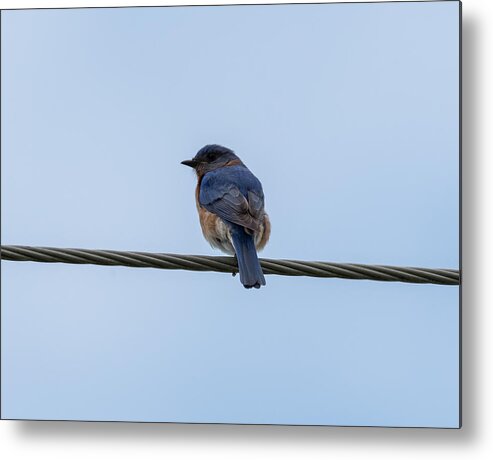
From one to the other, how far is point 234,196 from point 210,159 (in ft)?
1.38

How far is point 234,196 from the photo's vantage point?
4.36m

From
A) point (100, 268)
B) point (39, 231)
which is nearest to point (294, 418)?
point (100, 268)

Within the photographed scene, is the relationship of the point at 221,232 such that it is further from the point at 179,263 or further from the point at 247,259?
the point at 179,263

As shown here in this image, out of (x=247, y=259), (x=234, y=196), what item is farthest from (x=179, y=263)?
(x=234, y=196)

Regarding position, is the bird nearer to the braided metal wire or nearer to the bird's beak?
the bird's beak

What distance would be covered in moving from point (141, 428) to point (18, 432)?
465 mm

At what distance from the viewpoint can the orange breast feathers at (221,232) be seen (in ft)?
14.0

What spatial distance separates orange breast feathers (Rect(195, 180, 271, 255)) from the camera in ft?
14.0

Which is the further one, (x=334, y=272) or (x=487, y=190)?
(x=487, y=190)

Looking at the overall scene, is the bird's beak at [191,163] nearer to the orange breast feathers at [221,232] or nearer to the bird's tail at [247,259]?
the orange breast feathers at [221,232]

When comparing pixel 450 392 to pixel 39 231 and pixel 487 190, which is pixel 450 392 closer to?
pixel 487 190

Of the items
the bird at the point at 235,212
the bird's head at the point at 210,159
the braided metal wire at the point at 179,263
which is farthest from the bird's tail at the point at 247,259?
the bird's head at the point at 210,159

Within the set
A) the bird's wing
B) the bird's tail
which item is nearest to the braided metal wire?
the bird's tail

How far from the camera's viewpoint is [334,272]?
11.7 ft
